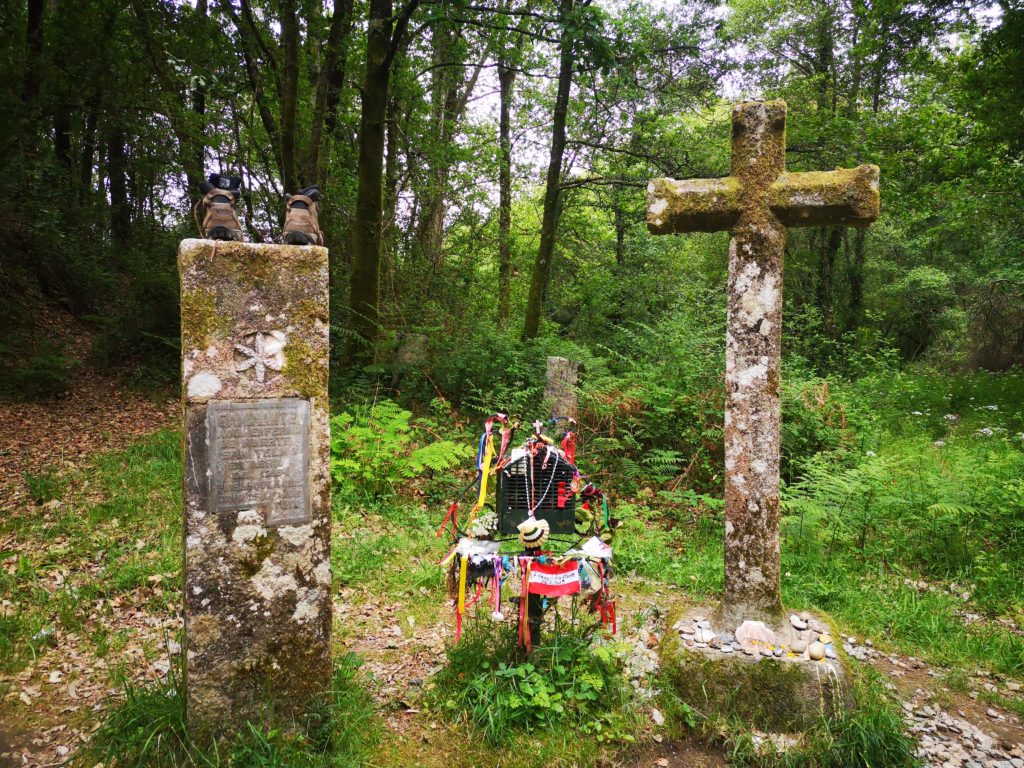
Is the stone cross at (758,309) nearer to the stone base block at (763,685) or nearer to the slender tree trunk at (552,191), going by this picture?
the stone base block at (763,685)

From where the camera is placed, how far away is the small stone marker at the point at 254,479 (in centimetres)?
271

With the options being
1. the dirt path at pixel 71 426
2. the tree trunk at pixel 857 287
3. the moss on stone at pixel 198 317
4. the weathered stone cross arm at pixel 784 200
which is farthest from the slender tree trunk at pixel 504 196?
the moss on stone at pixel 198 317

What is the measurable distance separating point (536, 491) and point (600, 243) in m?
13.4

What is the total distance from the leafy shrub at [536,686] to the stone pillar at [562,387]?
16.3 feet

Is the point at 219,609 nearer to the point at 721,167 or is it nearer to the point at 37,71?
the point at 37,71

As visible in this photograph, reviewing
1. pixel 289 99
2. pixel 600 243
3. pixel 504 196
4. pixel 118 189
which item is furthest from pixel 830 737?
pixel 118 189

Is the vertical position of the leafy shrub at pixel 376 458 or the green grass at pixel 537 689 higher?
the leafy shrub at pixel 376 458

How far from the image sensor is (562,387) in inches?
344

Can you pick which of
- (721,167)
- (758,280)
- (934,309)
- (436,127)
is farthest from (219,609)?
(934,309)

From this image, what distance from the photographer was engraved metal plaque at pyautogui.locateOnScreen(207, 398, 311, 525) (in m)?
2.75

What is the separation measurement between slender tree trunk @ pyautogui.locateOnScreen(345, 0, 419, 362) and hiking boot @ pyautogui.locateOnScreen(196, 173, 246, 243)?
6.17 metres

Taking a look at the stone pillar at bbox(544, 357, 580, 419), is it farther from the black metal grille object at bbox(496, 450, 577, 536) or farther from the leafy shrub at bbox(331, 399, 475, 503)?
the black metal grille object at bbox(496, 450, 577, 536)

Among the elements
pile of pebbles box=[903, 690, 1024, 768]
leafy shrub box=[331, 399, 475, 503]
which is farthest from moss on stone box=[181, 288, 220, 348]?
pile of pebbles box=[903, 690, 1024, 768]

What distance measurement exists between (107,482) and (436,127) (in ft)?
30.5
